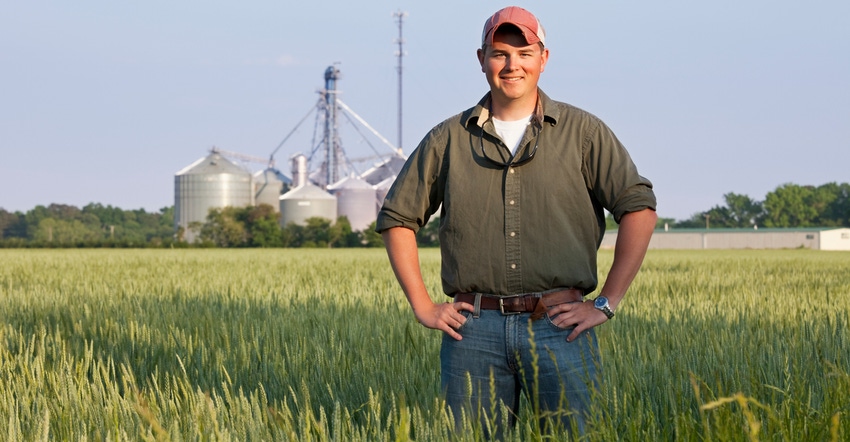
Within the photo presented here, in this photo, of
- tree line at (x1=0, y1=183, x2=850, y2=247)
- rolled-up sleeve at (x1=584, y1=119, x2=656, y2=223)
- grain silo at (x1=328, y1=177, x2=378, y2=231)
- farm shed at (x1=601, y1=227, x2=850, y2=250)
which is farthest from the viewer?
farm shed at (x1=601, y1=227, x2=850, y2=250)

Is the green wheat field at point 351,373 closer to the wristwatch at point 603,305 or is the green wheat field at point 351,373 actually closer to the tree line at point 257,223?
the wristwatch at point 603,305

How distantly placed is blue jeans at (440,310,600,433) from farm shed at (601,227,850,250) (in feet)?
227

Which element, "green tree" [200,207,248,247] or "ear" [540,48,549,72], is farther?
"green tree" [200,207,248,247]

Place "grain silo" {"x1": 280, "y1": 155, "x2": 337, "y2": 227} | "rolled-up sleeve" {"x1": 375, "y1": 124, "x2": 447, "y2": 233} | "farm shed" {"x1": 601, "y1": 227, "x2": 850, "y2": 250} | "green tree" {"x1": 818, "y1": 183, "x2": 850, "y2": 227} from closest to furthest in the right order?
"rolled-up sleeve" {"x1": 375, "y1": 124, "x2": 447, "y2": 233}, "grain silo" {"x1": 280, "y1": 155, "x2": 337, "y2": 227}, "farm shed" {"x1": 601, "y1": 227, "x2": 850, "y2": 250}, "green tree" {"x1": 818, "y1": 183, "x2": 850, "y2": 227}

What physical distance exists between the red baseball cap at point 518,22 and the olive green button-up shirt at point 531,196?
8.2 inches

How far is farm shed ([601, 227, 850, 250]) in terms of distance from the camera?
235 feet

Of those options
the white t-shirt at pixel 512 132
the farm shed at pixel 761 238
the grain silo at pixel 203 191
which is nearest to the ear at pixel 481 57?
the white t-shirt at pixel 512 132

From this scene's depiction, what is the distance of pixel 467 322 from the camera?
272 cm

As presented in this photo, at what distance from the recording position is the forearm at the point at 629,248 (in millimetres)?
2803

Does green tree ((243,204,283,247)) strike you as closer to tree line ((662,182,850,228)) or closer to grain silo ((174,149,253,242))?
grain silo ((174,149,253,242))

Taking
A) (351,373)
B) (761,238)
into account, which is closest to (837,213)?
(761,238)

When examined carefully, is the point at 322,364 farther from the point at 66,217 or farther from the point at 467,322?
the point at 66,217

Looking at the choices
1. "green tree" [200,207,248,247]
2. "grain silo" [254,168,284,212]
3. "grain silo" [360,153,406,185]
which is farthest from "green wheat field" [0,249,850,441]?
"grain silo" [360,153,406,185]

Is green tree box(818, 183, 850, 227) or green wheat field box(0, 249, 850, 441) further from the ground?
green tree box(818, 183, 850, 227)
